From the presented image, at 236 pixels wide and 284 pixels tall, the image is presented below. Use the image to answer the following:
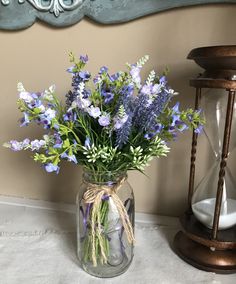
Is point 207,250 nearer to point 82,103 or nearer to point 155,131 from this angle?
point 155,131

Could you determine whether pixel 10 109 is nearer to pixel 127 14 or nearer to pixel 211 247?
pixel 127 14

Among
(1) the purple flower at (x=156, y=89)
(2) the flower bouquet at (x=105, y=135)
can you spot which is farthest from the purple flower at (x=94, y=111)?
(1) the purple flower at (x=156, y=89)

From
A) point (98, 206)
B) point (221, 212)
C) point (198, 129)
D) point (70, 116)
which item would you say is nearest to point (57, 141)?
point (70, 116)

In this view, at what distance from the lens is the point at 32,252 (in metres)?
0.76

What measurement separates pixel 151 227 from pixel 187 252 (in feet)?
0.54

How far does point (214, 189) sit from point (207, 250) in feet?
0.41

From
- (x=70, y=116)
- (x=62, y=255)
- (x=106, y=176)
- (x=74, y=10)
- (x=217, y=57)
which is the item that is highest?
(x=74, y=10)

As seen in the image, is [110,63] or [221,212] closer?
[221,212]

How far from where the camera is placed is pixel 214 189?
0.73m

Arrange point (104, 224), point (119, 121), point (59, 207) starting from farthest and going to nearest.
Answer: point (59, 207), point (104, 224), point (119, 121)

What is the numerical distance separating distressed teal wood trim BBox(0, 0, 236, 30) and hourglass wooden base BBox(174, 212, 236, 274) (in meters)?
0.49

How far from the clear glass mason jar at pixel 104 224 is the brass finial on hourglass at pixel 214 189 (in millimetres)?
131

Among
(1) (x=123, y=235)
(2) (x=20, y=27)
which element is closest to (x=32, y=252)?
(1) (x=123, y=235)

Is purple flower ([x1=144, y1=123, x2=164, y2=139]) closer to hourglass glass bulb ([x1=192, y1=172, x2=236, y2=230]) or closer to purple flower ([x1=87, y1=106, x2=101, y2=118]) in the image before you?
purple flower ([x1=87, y1=106, x2=101, y2=118])
